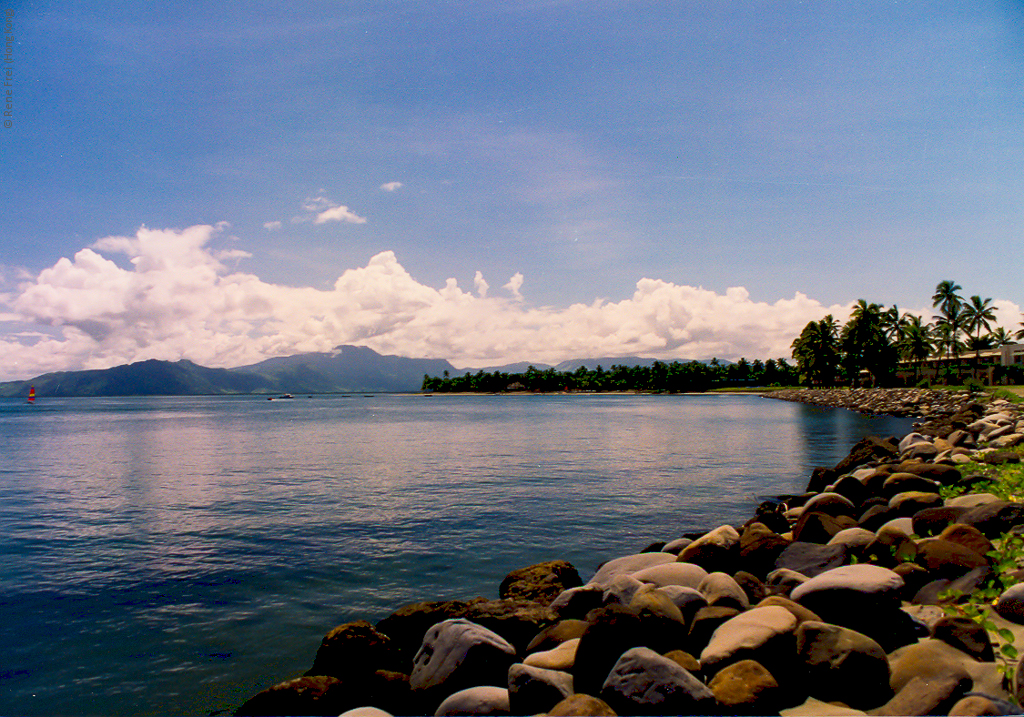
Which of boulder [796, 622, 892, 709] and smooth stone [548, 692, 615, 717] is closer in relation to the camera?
smooth stone [548, 692, 615, 717]

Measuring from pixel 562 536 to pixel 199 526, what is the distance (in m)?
11.6

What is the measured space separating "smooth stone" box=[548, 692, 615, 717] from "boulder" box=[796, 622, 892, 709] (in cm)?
233

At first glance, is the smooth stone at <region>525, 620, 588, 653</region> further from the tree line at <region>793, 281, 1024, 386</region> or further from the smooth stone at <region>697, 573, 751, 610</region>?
the tree line at <region>793, 281, 1024, 386</region>

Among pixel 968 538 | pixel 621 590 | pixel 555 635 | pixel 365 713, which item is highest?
pixel 968 538

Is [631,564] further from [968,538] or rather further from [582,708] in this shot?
[582,708]

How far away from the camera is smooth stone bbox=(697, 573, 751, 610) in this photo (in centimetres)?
823

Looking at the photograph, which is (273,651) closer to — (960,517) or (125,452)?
(960,517)

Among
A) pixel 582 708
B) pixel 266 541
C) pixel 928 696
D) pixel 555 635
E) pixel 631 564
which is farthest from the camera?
pixel 266 541

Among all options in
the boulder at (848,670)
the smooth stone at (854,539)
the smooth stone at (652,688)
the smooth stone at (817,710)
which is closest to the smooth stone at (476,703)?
the smooth stone at (652,688)

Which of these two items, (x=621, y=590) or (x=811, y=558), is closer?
(x=621, y=590)

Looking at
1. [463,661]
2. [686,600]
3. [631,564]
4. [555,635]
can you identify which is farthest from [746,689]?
[631,564]

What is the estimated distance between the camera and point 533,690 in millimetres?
6426

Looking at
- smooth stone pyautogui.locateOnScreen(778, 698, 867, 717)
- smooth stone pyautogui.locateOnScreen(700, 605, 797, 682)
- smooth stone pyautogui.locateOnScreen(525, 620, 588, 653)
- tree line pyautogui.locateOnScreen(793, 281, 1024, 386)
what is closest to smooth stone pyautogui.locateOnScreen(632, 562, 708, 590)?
smooth stone pyautogui.locateOnScreen(525, 620, 588, 653)

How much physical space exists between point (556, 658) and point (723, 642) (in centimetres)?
198
